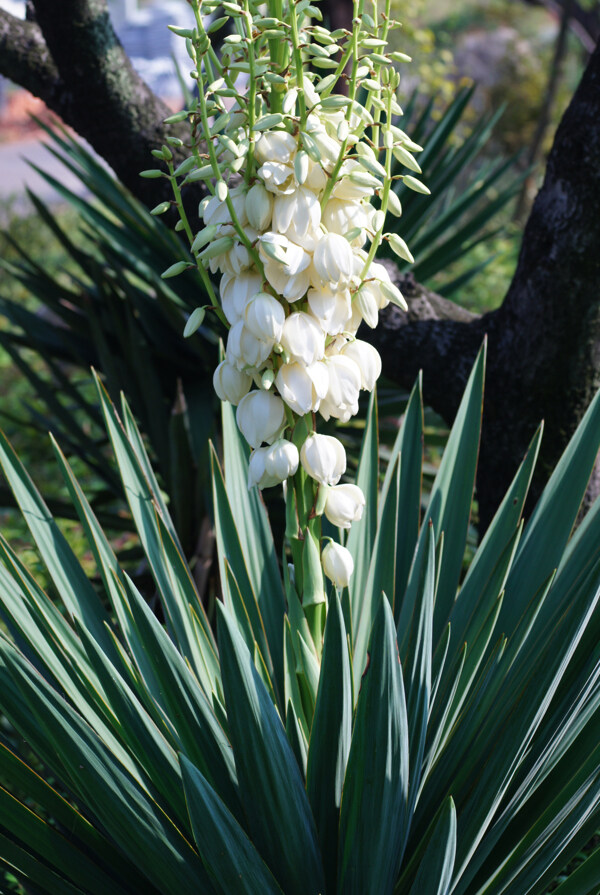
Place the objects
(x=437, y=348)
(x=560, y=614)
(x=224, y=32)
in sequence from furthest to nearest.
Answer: (x=224, y=32)
(x=437, y=348)
(x=560, y=614)

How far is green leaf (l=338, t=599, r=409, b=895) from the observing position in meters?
0.86

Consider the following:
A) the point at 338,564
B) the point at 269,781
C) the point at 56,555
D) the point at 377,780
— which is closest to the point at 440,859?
the point at 377,780

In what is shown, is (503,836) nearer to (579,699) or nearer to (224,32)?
(579,699)

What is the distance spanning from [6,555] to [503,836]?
0.80 m

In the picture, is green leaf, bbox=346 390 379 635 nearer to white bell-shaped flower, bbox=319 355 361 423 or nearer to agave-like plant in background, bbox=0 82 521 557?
white bell-shaped flower, bbox=319 355 361 423

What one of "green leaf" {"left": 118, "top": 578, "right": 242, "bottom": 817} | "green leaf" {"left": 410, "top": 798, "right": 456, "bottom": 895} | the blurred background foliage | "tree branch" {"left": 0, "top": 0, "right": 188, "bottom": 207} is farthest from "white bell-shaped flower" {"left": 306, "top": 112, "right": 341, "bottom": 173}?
the blurred background foliage

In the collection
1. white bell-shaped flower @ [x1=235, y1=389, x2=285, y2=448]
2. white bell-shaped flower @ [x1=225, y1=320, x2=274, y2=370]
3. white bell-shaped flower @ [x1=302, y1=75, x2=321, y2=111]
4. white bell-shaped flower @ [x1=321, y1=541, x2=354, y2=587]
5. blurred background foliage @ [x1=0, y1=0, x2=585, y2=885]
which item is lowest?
blurred background foliage @ [x1=0, y1=0, x2=585, y2=885]

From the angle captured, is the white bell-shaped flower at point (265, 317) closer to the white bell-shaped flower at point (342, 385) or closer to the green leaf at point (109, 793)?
the white bell-shaped flower at point (342, 385)

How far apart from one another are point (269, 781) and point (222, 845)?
9cm

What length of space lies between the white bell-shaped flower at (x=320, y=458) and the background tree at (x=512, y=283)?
87cm

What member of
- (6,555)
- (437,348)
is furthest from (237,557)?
(437,348)

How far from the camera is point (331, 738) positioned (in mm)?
960

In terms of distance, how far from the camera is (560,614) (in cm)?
120

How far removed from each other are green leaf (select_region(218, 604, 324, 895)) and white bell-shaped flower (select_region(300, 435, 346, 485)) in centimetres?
20
